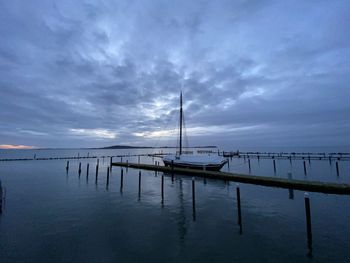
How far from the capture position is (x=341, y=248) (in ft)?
39.6

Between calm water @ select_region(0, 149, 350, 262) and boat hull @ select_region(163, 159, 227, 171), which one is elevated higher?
boat hull @ select_region(163, 159, 227, 171)

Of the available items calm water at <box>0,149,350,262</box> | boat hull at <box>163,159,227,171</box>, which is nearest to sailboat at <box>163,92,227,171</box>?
boat hull at <box>163,159,227,171</box>

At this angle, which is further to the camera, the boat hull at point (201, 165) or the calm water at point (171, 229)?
the boat hull at point (201, 165)

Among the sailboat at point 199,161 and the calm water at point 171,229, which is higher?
the sailboat at point 199,161

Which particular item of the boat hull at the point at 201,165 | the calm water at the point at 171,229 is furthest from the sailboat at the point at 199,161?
the calm water at the point at 171,229

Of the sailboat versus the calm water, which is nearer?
→ the calm water

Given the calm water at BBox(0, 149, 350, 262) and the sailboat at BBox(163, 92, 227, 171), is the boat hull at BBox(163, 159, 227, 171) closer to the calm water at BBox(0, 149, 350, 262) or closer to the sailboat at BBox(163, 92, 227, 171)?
the sailboat at BBox(163, 92, 227, 171)

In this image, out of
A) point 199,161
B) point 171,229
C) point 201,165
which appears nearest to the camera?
point 171,229

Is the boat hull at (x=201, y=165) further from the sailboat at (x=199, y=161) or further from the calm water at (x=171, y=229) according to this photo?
the calm water at (x=171, y=229)

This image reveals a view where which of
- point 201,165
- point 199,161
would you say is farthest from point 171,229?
point 199,161

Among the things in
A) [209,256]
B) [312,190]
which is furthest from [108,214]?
[312,190]

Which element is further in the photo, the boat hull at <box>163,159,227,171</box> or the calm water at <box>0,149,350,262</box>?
the boat hull at <box>163,159,227,171</box>

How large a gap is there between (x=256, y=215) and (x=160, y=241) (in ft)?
28.6

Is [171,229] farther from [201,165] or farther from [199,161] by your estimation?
[199,161]
